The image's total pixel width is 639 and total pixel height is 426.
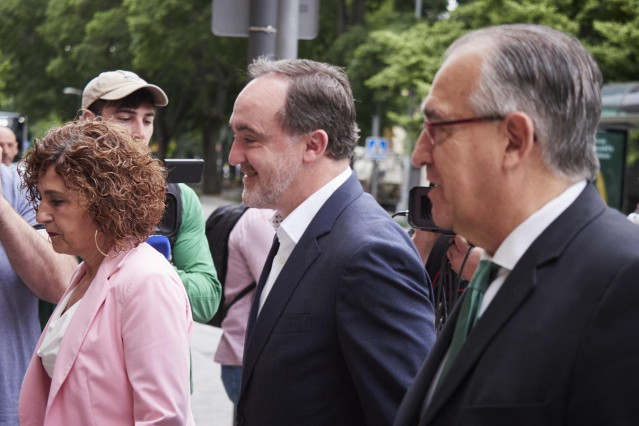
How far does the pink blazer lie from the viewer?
2.31 m

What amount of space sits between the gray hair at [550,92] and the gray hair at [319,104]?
3.36 ft

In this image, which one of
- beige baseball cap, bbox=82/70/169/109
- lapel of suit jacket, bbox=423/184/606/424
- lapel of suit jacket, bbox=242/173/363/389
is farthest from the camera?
beige baseball cap, bbox=82/70/169/109

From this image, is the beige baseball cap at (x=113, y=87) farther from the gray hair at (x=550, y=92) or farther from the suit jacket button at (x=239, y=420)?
the gray hair at (x=550, y=92)

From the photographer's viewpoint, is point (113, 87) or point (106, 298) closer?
point (106, 298)

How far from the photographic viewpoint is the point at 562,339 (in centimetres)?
142

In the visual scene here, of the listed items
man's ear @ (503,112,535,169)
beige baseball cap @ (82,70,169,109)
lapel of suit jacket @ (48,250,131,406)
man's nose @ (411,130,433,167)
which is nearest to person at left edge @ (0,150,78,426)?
lapel of suit jacket @ (48,250,131,406)

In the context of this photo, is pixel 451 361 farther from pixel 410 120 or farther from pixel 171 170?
pixel 410 120

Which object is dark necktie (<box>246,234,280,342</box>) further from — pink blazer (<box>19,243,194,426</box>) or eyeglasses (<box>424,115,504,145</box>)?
eyeglasses (<box>424,115,504,145</box>)

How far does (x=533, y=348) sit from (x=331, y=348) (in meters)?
0.85

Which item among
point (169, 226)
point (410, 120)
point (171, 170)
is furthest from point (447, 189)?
point (410, 120)

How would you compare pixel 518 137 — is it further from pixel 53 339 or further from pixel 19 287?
pixel 19 287

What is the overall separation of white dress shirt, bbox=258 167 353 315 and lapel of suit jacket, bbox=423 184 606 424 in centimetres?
99

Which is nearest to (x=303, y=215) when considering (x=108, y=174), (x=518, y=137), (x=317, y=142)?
(x=317, y=142)

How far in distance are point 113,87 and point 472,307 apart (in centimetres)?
234
